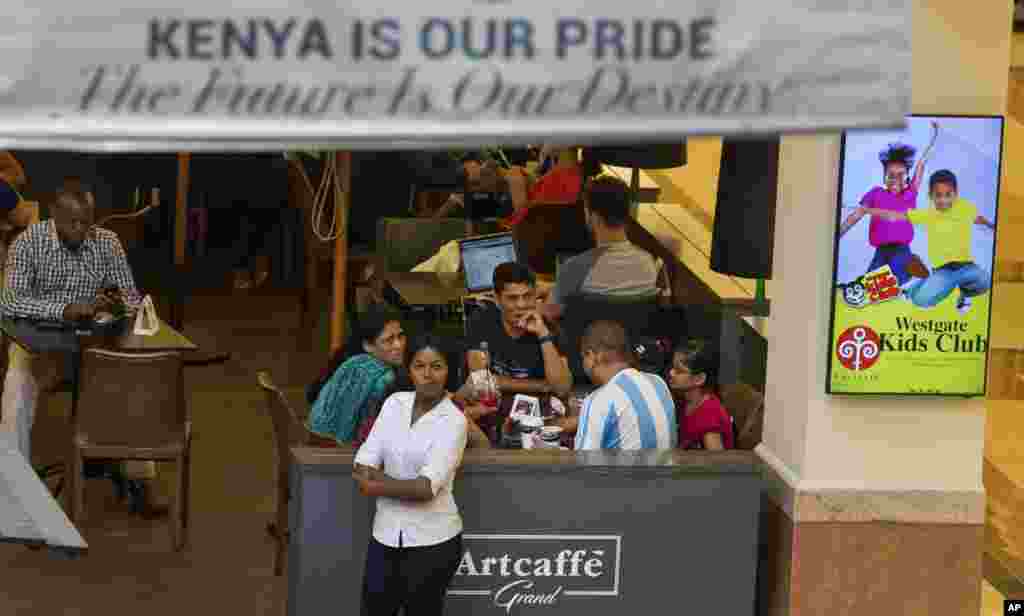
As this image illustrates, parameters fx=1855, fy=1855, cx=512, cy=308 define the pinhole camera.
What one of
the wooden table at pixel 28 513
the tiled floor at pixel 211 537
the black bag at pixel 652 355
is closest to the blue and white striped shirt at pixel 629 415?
the black bag at pixel 652 355

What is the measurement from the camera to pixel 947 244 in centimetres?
705

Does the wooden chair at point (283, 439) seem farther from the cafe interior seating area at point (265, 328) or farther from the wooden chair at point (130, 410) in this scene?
the wooden chair at point (130, 410)

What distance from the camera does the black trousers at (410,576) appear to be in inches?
274

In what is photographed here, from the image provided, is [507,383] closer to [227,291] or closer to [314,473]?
[314,473]

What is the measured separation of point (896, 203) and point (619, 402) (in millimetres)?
1392

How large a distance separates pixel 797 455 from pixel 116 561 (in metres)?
3.84

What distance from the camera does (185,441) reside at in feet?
31.2

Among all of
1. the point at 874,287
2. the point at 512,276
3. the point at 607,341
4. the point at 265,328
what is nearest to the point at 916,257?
the point at 874,287

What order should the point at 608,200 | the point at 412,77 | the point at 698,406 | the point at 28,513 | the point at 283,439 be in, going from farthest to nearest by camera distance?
1. the point at 608,200
2. the point at 283,439
3. the point at 698,406
4. the point at 28,513
5. the point at 412,77

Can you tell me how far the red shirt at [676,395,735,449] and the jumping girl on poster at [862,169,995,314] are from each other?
45.3 inches

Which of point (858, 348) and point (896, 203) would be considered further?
point (858, 348)

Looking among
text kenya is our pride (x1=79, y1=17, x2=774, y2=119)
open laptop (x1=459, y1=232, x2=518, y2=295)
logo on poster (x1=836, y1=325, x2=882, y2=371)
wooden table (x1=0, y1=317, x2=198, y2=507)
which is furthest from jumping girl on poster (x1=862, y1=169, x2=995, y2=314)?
open laptop (x1=459, y1=232, x2=518, y2=295)

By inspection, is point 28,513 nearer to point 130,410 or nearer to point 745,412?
point 130,410

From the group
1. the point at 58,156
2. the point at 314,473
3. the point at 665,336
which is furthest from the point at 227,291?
the point at 314,473
